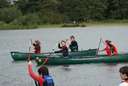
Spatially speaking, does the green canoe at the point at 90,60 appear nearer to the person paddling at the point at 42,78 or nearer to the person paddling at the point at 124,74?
the person paddling at the point at 42,78

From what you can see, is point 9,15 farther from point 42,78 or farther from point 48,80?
point 42,78

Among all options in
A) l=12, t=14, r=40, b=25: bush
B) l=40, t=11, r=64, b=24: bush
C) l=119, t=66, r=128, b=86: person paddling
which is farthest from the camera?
l=40, t=11, r=64, b=24: bush

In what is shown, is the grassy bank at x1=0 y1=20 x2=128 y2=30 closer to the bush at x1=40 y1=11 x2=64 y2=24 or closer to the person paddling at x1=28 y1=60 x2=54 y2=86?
the bush at x1=40 y1=11 x2=64 y2=24

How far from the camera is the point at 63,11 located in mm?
109438

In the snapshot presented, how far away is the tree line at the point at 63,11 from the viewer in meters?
104

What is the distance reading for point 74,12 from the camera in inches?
4227

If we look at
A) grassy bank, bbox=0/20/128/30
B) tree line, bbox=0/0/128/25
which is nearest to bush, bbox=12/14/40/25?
tree line, bbox=0/0/128/25

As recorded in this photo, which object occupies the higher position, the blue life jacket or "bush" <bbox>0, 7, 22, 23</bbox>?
the blue life jacket

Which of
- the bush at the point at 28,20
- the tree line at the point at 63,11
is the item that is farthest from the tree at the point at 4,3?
the bush at the point at 28,20

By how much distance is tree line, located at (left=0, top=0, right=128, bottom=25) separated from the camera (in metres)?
104

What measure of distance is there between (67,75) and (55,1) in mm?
85244

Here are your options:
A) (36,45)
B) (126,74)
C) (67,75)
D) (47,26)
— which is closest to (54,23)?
(47,26)

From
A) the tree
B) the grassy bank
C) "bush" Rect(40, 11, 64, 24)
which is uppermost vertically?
the tree

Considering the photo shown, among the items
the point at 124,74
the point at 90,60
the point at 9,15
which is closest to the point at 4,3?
the point at 9,15
